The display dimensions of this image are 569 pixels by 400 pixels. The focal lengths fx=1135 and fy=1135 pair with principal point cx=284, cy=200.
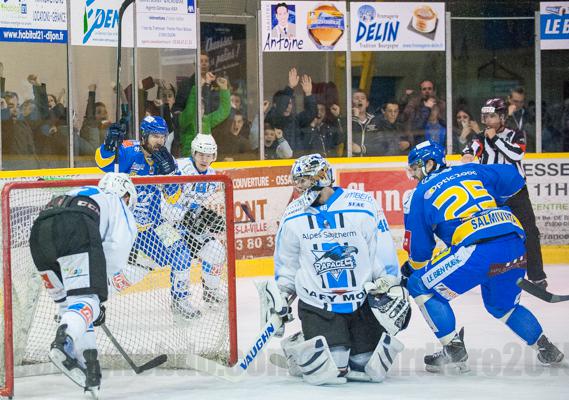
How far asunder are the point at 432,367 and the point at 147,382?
1.21 meters

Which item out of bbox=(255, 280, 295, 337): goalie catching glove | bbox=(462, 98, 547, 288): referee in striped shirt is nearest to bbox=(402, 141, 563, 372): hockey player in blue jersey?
bbox=(255, 280, 295, 337): goalie catching glove

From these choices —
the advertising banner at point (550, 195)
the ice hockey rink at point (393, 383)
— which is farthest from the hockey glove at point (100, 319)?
the advertising banner at point (550, 195)

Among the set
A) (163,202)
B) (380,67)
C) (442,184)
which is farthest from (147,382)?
(380,67)

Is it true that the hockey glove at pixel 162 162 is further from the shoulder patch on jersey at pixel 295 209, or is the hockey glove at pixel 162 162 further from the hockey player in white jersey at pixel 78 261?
the hockey player in white jersey at pixel 78 261

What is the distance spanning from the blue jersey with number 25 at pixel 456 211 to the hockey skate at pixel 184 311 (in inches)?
41.9

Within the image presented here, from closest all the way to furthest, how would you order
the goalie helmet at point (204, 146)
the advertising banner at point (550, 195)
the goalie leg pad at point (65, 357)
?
the goalie leg pad at point (65, 357) → the goalie helmet at point (204, 146) → the advertising banner at point (550, 195)

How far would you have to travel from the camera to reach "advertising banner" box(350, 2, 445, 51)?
888cm

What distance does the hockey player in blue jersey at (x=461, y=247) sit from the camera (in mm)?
4676

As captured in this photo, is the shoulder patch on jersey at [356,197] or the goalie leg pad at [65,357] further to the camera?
the shoulder patch on jersey at [356,197]

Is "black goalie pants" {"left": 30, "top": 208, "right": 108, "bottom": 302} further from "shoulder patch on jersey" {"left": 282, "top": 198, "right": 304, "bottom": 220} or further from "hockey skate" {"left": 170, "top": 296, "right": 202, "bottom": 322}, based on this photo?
"hockey skate" {"left": 170, "top": 296, "right": 202, "bottom": 322}

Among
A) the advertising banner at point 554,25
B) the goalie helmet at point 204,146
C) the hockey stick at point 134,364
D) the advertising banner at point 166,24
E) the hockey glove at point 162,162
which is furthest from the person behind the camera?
the advertising banner at point 554,25

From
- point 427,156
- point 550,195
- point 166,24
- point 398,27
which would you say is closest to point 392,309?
point 427,156

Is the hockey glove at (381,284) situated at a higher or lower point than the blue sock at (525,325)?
higher

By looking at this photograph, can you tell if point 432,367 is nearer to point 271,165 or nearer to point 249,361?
point 249,361
